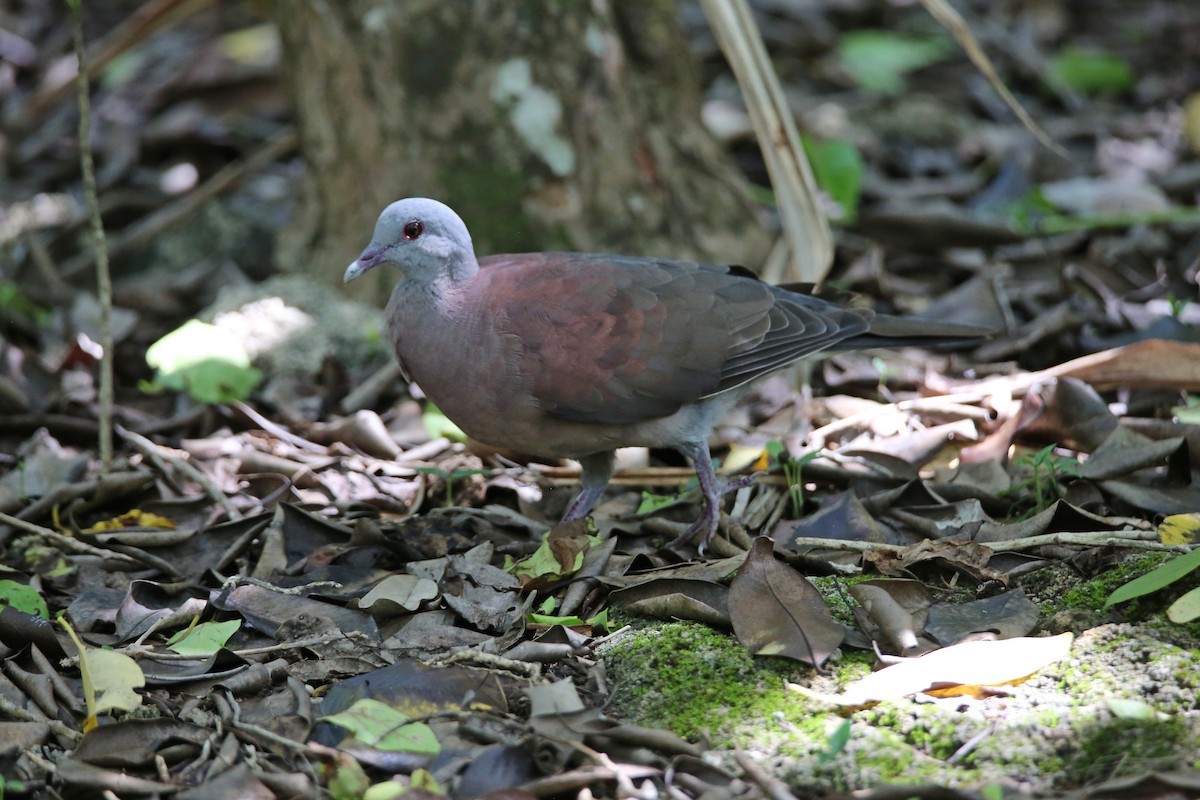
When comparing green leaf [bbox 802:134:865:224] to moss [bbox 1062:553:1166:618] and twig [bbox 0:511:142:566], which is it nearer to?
moss [bbox 1062:553:1166:618]

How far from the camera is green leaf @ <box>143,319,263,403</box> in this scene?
443 cm

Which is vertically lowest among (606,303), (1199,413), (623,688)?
(1199,413)

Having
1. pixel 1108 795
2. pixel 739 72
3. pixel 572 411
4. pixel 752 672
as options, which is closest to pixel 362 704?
pixel 752 672

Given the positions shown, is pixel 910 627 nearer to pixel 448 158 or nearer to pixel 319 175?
pixel 448 158

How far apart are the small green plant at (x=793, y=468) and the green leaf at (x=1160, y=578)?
1.08 meters

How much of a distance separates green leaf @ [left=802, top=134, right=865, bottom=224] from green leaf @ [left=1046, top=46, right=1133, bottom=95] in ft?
7.41

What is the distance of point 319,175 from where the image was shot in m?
5.10

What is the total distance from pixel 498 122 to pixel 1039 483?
253 centimetres

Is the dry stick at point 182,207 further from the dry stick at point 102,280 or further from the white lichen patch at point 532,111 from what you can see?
the dry stick at point 102,280

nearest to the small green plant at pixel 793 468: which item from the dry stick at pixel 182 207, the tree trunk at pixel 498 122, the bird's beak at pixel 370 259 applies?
the bird's beak at pixel 370 259

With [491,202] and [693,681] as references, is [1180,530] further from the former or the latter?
[491,202]

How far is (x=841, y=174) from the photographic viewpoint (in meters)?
5.64

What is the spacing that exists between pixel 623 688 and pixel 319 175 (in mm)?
3133

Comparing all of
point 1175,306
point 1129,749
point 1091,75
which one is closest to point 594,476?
point 1129,749
